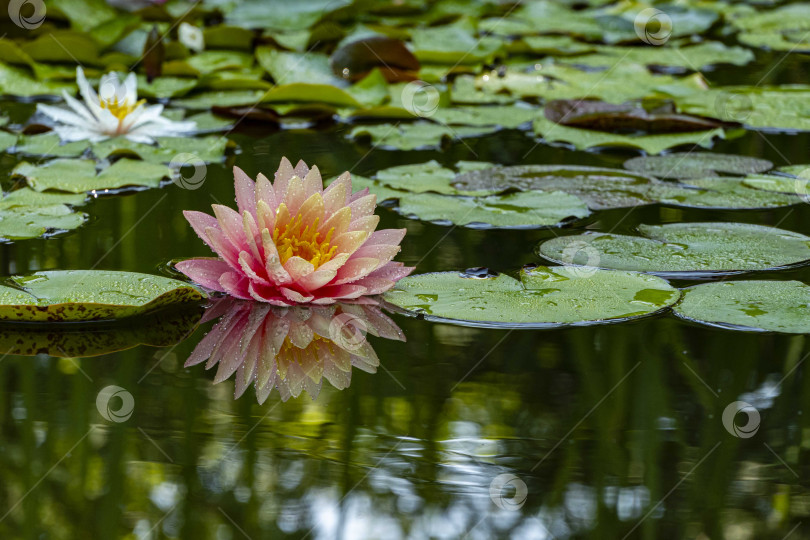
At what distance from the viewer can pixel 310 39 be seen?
425 centimetres

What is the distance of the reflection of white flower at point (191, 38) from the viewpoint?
13.8ft

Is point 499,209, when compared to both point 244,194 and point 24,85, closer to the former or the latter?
point 244,194

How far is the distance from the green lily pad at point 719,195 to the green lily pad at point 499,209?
0.26 m

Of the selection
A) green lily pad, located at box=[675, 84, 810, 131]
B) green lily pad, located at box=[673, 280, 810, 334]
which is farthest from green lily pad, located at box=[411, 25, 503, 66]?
green lily pad, located at box=[673, 280, 810, 334]

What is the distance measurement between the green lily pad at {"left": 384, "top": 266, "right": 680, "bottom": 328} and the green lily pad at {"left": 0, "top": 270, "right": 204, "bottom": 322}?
16.3 inches

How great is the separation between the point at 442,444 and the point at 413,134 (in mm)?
1914

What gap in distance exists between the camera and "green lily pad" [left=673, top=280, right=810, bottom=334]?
5.40ft

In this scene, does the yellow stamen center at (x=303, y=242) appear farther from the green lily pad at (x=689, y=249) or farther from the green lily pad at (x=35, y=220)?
the green lily pad at (x=35, y=220)

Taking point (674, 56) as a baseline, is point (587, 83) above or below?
below

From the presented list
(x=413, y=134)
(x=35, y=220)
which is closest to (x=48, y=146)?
(x=35, y=220)

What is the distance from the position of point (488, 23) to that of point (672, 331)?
12.7ft

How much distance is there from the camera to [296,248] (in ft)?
5.67

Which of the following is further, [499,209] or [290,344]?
[499,209]

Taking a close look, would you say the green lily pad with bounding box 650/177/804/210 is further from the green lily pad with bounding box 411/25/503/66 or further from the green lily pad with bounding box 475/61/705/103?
the green lily pad with bounding box 411/25/503/66
